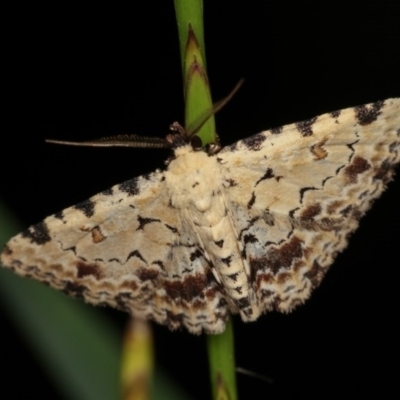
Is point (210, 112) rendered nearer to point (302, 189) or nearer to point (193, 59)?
point (193, 59)

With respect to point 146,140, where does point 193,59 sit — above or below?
below

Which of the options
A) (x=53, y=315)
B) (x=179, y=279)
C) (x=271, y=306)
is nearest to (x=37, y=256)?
(x=53, y=315)

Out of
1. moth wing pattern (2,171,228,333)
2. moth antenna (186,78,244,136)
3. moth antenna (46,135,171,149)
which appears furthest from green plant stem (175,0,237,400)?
moth wing pattern (2,171,228,333)

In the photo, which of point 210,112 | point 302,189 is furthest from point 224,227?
point 210,112

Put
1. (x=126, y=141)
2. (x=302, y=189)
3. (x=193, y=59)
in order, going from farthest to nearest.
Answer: (x=302, y=189) < (x=126, y=141) < (x=193, y=59)

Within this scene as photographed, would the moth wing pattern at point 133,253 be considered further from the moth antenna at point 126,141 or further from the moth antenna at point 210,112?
the moth antenna at point 210,112

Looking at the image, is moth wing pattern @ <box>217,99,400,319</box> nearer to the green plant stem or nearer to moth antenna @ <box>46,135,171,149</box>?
moth antenna @ <box>46,135,171,149</box>

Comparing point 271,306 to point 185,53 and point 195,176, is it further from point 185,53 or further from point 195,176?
point 185,53

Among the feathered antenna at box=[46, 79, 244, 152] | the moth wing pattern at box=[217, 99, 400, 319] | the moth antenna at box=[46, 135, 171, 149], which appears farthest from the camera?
the moth wing pattern at box=[217, 99, 400, 319]

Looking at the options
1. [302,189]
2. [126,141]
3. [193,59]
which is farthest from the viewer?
[302,189]
